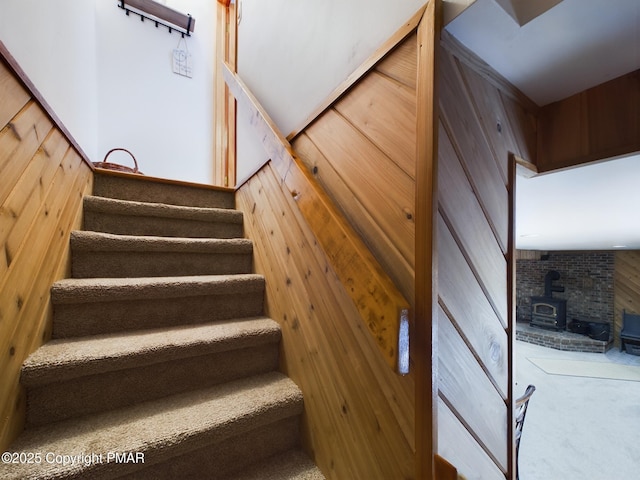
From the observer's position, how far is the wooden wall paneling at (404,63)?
0.76 metres

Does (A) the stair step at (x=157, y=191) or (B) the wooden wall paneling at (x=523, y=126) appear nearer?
(B) the wooden wall paneling at (x=523, y=126)

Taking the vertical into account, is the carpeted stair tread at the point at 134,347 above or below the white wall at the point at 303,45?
below

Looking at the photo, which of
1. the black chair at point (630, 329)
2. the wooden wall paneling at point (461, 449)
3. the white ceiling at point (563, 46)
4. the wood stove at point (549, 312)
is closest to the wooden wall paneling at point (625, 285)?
the black chair at point (630, 329)

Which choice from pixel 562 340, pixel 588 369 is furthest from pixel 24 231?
pixel 562 340

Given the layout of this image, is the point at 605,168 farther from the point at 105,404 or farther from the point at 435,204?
the point at 105,404

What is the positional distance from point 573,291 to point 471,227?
9832 millimetres

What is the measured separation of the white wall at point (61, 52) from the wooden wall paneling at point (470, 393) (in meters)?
1.72

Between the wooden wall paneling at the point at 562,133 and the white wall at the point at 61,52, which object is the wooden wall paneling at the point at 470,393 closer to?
the wooden wall paneling at the point at 562,133

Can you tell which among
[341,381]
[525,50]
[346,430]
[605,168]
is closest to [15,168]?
[341,381]

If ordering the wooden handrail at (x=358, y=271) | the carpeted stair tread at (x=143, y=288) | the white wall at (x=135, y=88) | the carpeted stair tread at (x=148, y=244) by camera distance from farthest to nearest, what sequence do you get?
the white wall at (x=135, y=88)
the carpeted stair tread at (x=148, y=244)
the carpeted stair tread at (x=143, y=288)
the wooden handrail at (x=358, y=271)

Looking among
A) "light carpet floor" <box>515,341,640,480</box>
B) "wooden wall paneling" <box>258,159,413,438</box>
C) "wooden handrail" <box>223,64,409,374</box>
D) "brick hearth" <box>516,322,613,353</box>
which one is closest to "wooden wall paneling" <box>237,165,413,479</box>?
"wooden wall paneling" <box>258,159,413,438</box>

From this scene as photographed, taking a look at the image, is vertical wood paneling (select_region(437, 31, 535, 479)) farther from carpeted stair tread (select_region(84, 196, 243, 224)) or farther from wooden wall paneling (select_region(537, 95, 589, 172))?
carpeted stair tread (select_region(84, 196, 243, 224))

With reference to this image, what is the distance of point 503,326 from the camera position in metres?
1.05

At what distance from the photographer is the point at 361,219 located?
0.91m
